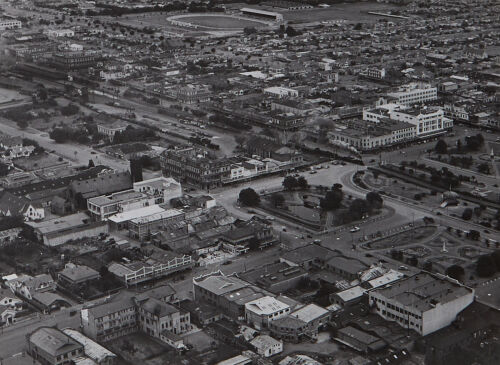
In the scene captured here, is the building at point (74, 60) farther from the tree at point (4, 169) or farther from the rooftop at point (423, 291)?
the rooftop at point (423, 291)

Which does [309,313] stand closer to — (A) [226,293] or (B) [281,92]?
(A) [226,293]

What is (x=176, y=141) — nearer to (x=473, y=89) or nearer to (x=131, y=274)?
(x=131, y=274)

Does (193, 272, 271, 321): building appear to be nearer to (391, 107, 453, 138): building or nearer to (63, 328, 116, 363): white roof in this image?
(63, 328, 116, 363): white roof

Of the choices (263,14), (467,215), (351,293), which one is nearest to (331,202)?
(467,215)

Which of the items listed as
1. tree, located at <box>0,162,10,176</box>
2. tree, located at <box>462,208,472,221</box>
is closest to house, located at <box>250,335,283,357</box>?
tree, located at <box>462,208,472,221</box>

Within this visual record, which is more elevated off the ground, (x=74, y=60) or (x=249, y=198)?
(x=74, y=60)
